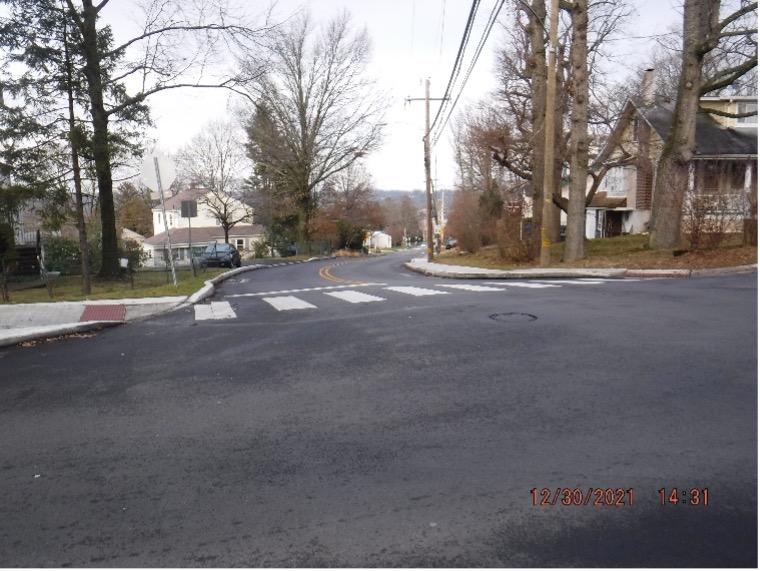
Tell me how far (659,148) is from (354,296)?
22856mm

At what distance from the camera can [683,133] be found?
17.8 meters

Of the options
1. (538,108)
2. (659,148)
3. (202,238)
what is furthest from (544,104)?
(202,238)

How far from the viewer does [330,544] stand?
9.20 ft

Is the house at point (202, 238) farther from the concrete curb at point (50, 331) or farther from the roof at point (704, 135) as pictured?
the concrete curb at point (50, 331)

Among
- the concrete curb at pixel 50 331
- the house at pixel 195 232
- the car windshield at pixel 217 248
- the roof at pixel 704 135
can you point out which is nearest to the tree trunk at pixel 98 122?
the concrete curb at pixel 50 331

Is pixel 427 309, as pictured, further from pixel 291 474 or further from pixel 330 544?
pixel 330 544

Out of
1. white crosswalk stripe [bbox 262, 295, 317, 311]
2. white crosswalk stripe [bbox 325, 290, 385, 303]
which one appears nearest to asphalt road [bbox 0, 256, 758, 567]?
white crosswalk stripe [bbox 262, 295, 317, 311]

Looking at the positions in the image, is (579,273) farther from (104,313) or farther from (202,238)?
(202,238)

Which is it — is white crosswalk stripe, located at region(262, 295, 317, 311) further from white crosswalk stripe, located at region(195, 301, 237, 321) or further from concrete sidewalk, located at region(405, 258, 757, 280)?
concrete sidewalk, located at region(405, 258, 757, 280)

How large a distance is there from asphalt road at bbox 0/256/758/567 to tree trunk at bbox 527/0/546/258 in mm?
16084

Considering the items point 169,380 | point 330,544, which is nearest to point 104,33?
point 169,380

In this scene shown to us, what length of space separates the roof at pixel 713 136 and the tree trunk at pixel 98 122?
83.1ft

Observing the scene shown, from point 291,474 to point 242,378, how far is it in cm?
246

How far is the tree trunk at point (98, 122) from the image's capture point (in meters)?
18.2
